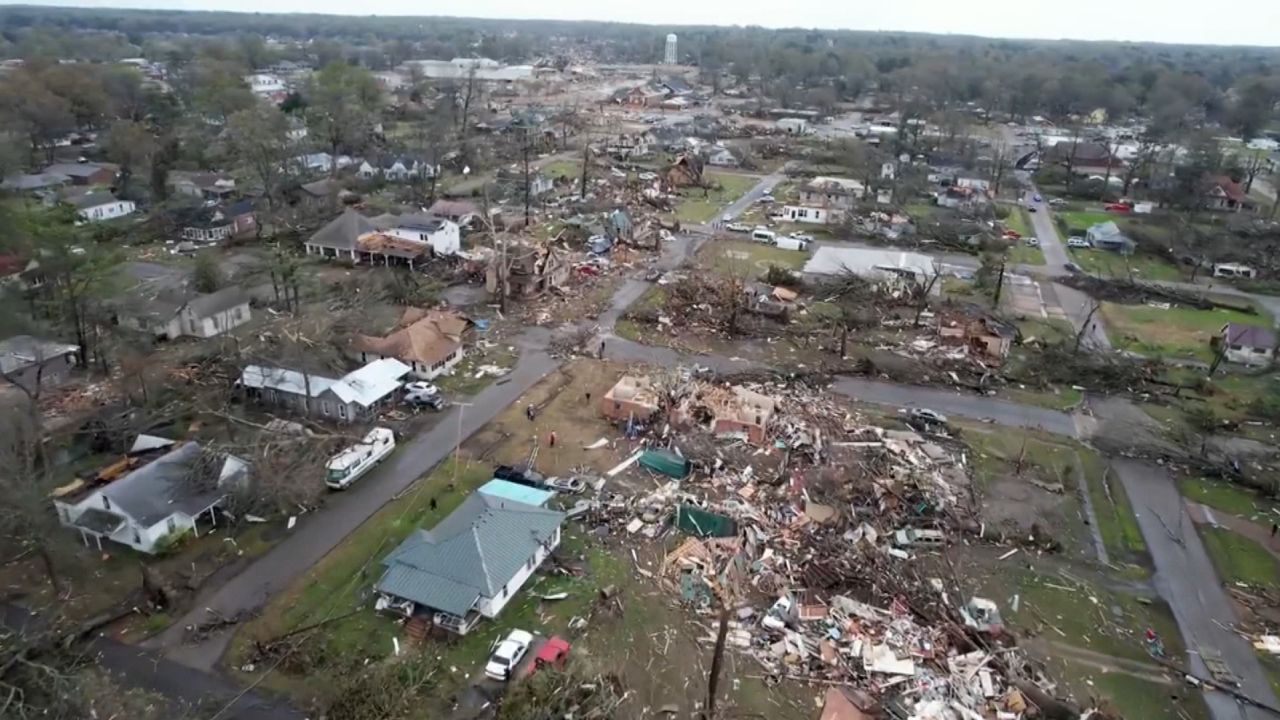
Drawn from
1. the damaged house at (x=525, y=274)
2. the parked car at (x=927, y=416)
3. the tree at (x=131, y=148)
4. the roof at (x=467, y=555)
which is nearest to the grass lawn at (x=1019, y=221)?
the parked car at (x=927, y=416)

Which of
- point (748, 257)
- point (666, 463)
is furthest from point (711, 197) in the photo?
point (666, 463)

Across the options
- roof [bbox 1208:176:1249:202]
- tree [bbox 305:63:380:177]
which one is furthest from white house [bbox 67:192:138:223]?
roof [bbox 1208:176:1249:202]

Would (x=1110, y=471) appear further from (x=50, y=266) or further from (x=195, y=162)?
(x=195, y=162)

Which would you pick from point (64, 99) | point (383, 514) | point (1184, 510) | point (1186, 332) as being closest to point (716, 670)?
point (383, 514)

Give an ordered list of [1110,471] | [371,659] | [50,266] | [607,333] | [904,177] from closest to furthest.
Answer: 1. [371,659]
2. [1110,471]
3. [50,266]
4. [607,333]
5. [904,177]

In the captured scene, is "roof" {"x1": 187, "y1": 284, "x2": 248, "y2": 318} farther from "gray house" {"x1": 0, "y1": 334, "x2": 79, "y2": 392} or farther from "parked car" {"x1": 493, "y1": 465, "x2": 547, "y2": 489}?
"parked car" {"x1": 493, "y1": 465, "x2": 547, "y2": 489}

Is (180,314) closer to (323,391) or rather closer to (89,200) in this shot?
(323,391)
